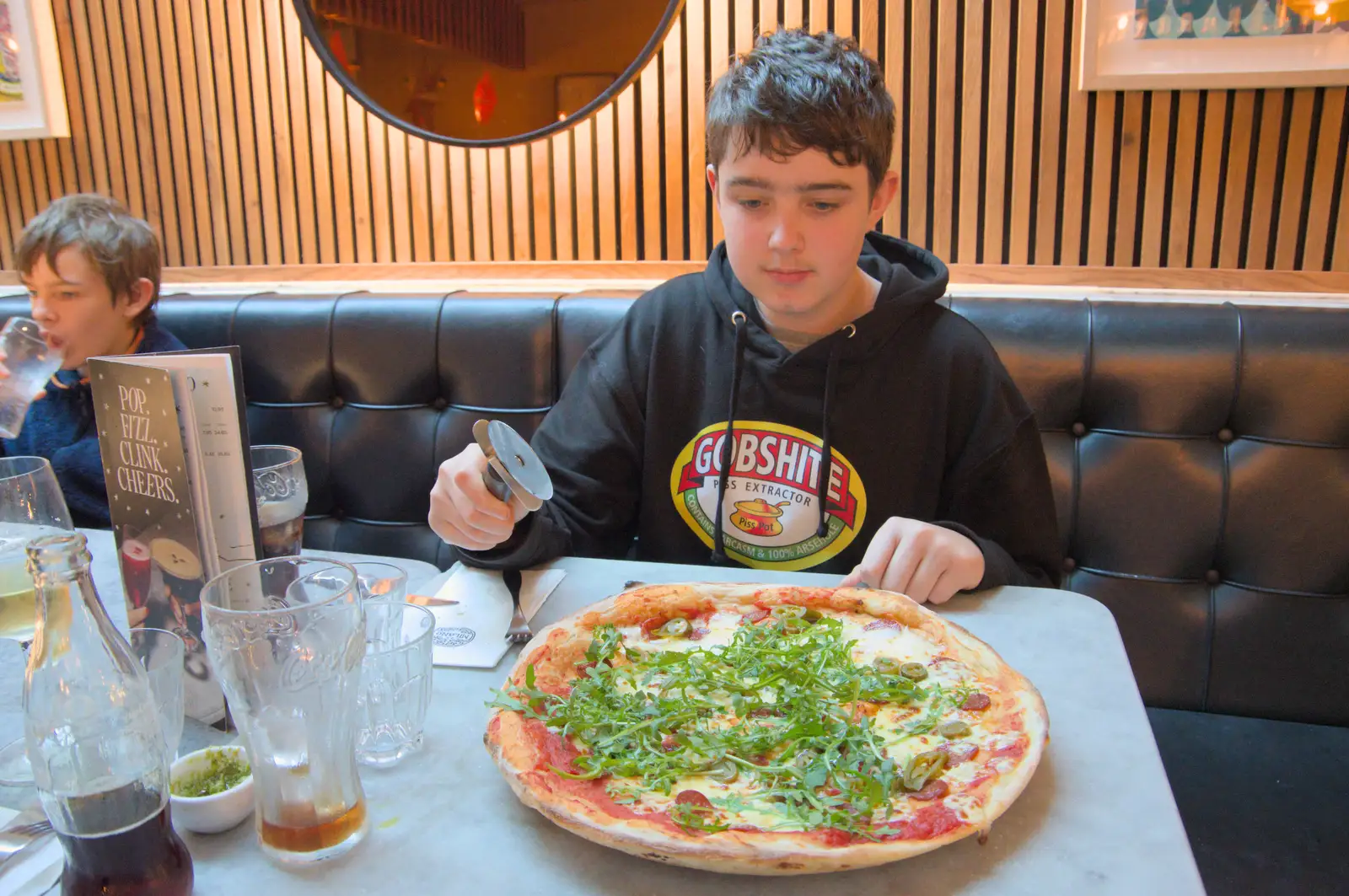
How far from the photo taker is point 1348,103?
2.21m

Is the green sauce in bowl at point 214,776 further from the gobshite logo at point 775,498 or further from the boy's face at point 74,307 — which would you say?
→ the boy's face at point 74,307

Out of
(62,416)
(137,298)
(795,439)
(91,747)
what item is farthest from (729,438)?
(62,416)

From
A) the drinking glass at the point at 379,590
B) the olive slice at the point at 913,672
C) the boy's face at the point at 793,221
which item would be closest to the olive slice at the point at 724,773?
the olive slice at the point at 913,672

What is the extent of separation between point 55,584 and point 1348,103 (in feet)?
8.64

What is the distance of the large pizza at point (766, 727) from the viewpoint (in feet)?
2.60

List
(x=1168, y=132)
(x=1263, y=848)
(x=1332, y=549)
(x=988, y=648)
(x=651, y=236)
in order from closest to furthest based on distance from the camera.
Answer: (x=988, y=648)
(x=1263, y=848)
(x=1332, y=549)
(x=1168, y=132)
(x=651, y=236)

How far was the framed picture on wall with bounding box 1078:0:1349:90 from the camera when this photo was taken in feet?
7.06

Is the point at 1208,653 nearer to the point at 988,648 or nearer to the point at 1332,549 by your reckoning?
the point at 1332,549

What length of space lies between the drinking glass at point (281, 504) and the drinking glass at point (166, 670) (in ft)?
0.51

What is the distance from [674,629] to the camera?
1.21m

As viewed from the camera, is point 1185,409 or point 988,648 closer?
point 988,648

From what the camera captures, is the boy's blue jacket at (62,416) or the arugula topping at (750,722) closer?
the arugula topping at (750,722)

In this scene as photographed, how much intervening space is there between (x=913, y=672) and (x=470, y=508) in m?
0.61

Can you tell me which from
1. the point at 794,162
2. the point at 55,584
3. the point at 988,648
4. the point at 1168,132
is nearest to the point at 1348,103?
the point at 1168,132
